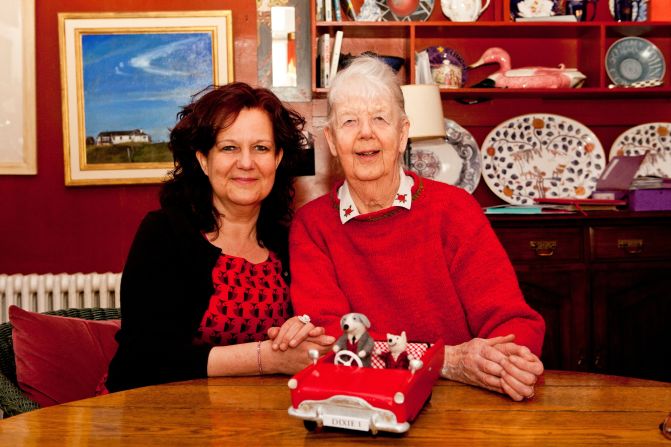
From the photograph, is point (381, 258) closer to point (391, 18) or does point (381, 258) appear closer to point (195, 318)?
point (195, 318)

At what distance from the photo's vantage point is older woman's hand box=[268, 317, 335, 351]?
1.40 metres

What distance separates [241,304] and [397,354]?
0.70 m

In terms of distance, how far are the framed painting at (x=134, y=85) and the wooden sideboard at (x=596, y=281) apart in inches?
69.3

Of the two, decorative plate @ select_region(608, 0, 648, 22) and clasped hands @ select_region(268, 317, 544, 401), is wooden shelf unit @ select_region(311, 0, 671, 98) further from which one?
clasped hands @ select_region(268, 317, 544, 401)

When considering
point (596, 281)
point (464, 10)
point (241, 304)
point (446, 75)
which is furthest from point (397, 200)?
point (464, 10)

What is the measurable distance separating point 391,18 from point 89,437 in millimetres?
2791

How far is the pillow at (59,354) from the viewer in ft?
5.55

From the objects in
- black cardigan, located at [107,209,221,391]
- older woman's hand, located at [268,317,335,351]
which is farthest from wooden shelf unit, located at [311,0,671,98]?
older woman's hand, located at [268,317,335,351]

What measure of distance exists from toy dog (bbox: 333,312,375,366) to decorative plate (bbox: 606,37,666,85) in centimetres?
288

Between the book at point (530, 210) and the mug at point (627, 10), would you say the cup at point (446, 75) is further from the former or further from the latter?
the mug at point (627, 10)

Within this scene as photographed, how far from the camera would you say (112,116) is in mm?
3463

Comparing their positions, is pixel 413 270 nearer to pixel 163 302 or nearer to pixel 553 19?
pixel 163 302

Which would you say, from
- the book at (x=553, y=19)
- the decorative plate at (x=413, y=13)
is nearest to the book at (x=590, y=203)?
the book at (x=553, y=19)

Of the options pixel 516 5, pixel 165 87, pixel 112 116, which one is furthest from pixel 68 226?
pixel 516 5
